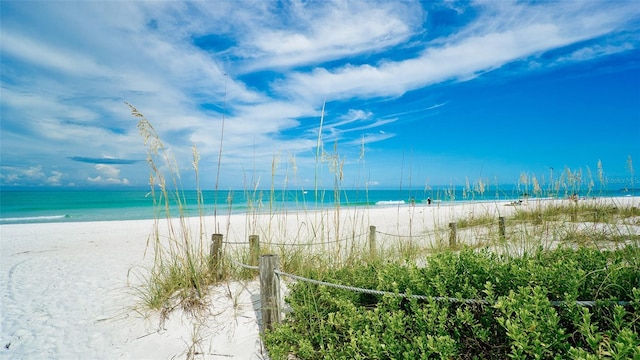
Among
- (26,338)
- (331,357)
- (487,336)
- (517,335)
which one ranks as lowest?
(26,338)

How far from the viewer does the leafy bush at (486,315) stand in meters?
1.63

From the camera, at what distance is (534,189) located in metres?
6.58

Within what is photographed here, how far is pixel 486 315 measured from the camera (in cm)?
202

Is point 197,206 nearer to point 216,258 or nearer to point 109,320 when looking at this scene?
point 216,258

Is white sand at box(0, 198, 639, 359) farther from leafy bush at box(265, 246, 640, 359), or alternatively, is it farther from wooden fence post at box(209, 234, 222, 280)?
leafy bush at box(265, 246, 640, 359)

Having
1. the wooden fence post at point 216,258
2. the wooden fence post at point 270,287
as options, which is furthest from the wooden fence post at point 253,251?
the wooden fence post at point 270,287

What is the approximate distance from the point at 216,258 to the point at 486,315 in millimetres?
2943

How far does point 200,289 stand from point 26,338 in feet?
6.19

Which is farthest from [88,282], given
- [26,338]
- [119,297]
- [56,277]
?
[26,338]

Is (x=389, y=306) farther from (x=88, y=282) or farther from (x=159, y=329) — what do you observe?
(x=88, y=282)

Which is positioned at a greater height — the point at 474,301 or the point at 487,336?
the point at 474,301

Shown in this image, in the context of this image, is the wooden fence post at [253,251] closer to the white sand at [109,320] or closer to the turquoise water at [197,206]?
the white sand at [109,320]

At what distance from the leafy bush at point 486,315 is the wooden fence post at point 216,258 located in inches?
57.3

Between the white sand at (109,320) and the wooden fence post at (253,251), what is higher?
the wooden fence post at (253,251)
